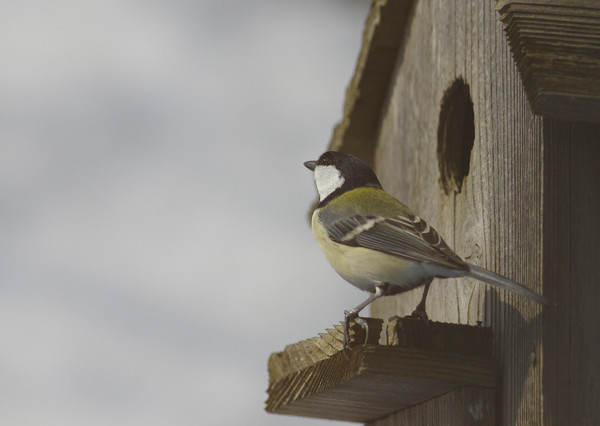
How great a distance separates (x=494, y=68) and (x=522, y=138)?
1.12ft

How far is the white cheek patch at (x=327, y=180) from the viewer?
350 centimetres

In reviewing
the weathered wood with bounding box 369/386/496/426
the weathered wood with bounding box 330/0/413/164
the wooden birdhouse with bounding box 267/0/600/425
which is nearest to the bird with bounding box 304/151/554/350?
the wooden birdhouse with bounding box 267/0/600/425

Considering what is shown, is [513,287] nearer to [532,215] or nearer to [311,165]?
[532,215]

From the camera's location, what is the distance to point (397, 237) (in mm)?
2643

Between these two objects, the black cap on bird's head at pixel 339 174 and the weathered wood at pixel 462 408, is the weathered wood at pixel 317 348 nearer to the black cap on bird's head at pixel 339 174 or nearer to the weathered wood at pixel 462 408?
the weathered wood at pixel 462 408

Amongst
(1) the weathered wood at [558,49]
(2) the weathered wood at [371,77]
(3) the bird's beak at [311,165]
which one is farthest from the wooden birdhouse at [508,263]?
(2) the weathered wood at [371,77]

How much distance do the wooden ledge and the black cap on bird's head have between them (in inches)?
30.3

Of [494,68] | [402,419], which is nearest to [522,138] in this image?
[494,68]

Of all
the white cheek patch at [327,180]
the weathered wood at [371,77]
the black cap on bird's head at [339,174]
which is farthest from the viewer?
the weathered wood at [371,77]

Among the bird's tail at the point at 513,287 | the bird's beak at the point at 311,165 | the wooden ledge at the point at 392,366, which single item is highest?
the bird's beak at the point at 311,165

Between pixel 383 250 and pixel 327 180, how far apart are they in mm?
1019

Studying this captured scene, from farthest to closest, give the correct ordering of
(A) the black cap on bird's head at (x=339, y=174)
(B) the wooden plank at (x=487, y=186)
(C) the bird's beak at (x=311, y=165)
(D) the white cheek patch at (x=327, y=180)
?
(C) the bird's beak at (x=311, y=165) → (D) the white cheek patch at (x=327, y=180) → (A) the black cap on bird's head at (x=339, y=174) → (B) the wooden plank at (x=487, y=186)

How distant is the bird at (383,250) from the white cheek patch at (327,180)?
0.25m

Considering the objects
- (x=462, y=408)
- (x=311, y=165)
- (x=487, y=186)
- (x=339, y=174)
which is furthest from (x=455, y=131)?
(x=462, y=408)
